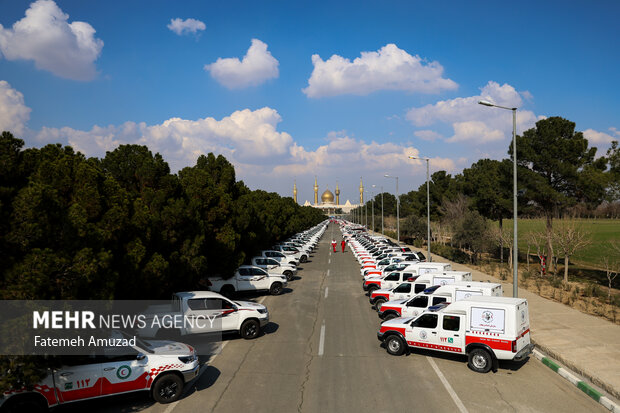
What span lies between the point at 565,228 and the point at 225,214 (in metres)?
22.1

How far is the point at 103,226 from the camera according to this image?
34.0 feet

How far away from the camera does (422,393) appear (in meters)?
8.73

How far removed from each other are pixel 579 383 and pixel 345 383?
5.34m

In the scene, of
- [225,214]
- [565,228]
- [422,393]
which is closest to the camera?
[422,393]

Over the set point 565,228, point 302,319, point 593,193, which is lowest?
point 302,319

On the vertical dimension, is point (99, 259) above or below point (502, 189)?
below

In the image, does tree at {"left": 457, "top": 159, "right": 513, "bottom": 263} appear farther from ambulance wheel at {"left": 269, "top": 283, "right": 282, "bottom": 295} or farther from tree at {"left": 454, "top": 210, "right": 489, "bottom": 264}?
ambulance wheel at {"left": 269, "top": 283, "right": 282, "bottom": 295}

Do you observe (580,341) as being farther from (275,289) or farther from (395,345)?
(275,289)

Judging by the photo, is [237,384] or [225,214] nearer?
[237,384]

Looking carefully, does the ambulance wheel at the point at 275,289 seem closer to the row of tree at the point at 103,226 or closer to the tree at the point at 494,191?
the row of tree at the point at 103,226

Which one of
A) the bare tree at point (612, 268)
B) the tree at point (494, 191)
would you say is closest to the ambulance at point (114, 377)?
the bare tree at point (612, 268)

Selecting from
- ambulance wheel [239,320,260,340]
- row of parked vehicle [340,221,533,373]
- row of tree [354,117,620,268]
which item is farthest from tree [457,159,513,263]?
ambulance wheel [239,320,260,340]

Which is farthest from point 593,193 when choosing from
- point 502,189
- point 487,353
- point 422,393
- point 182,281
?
point 182,281

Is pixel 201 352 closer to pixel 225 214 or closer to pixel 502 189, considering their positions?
pixel 225 214
